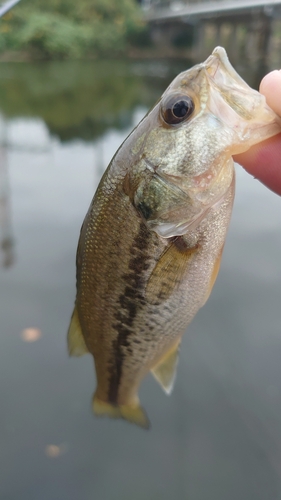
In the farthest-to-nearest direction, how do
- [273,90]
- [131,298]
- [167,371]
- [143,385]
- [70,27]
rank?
[70,27]
[143,385]
[167,371]
[131,298]
[273,90]

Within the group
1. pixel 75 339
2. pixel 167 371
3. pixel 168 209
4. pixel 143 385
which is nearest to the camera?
pixel 168 209

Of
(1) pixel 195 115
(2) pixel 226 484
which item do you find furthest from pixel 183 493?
(1) pixel 195 115

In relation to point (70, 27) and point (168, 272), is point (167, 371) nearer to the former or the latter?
point (168, 272)

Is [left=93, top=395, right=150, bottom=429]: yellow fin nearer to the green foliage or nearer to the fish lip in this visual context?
the fish lip

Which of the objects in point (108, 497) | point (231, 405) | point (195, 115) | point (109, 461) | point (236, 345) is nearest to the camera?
point (195, 115)

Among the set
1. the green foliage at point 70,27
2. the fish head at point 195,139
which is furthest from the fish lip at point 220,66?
the green foliage at point 70,27

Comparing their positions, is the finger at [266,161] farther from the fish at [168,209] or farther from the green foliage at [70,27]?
the green foliage at [70,27]

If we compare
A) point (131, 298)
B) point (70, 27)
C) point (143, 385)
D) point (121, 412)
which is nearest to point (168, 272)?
point (131, 298)

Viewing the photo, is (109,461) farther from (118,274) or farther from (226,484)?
(118,274)
